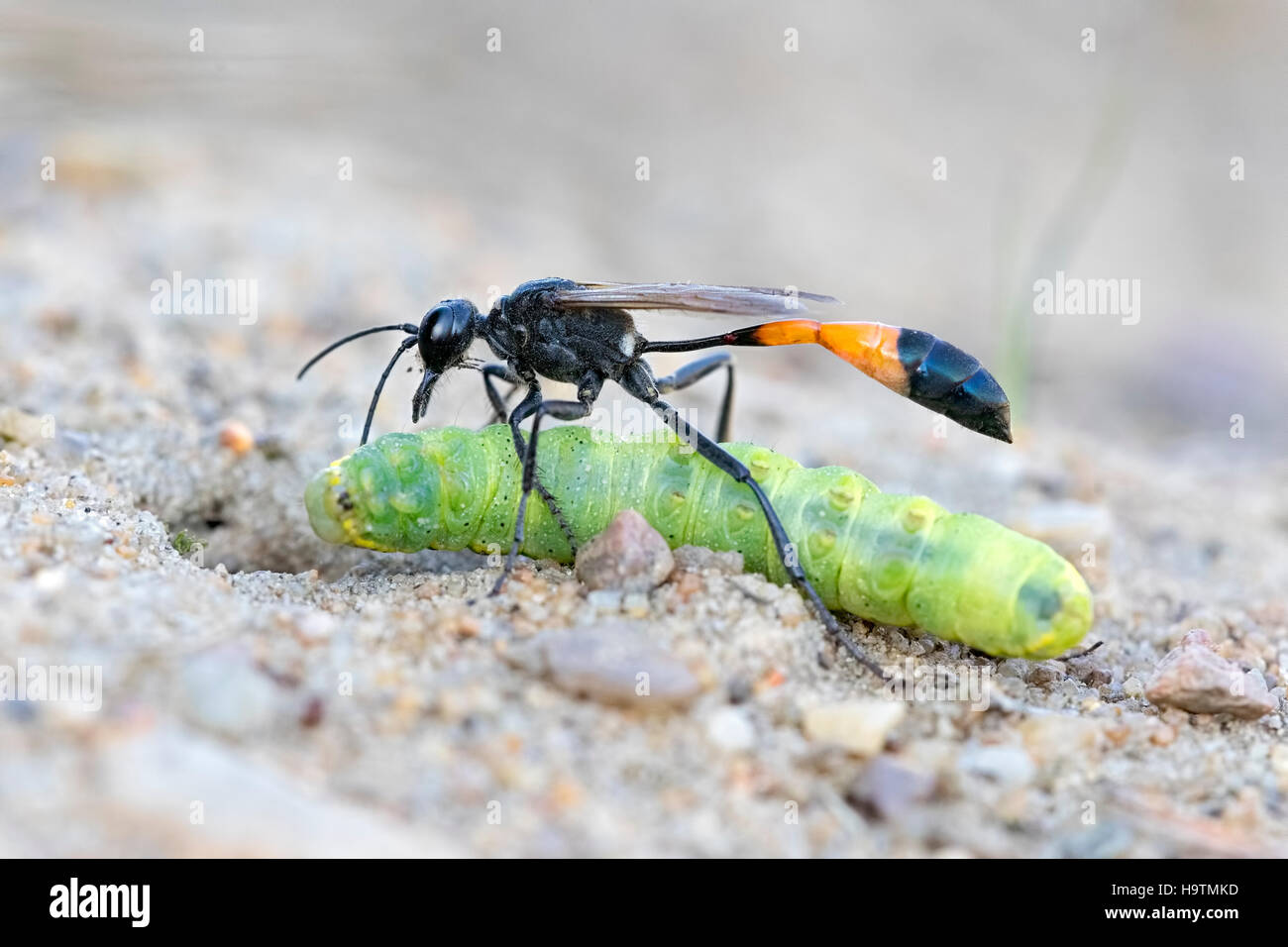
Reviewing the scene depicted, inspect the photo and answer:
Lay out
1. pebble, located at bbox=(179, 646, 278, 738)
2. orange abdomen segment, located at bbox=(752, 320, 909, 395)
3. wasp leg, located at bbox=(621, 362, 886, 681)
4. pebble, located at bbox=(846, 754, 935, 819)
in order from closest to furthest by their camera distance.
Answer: pebble, located at bbox=(179, 646, 278, 738), pebble, located at bbox=(846, 754, 935, 819), wasp leg, located at bbox=(621, 362, 886, 681), orange abdomen segment, located at bbox=(752, 320, 909, 395)

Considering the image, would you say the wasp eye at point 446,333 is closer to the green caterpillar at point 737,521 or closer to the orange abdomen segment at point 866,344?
the green caterpillar at point 737,521

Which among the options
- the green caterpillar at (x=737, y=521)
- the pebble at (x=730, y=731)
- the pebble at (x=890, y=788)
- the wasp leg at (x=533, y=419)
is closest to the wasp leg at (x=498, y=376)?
the wasp leg at (x=533, y=419)

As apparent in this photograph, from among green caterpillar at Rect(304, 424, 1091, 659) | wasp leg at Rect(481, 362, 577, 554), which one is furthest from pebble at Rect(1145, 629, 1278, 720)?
wasp leg at Rect(481, 362, 577, 554)

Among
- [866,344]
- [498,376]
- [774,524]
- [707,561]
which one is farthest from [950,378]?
[498,376]

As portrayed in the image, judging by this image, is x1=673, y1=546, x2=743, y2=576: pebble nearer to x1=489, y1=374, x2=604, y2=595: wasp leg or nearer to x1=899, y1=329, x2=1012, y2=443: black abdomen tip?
x1=489, y1=374, x2=604, y2=595: wasp leg

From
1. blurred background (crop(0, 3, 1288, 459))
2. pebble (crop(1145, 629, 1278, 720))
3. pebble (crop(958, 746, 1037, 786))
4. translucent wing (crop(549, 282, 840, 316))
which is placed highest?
blurred background (crop(0, 3, 1288, 459))

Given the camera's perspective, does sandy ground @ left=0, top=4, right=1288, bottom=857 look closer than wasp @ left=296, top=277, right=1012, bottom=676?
Yes

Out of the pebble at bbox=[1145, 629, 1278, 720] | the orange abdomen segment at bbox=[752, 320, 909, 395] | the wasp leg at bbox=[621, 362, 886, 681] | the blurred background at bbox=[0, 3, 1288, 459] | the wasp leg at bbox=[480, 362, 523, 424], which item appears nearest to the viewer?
the pebble at bbox=[1145, 629, 1278, 720]
